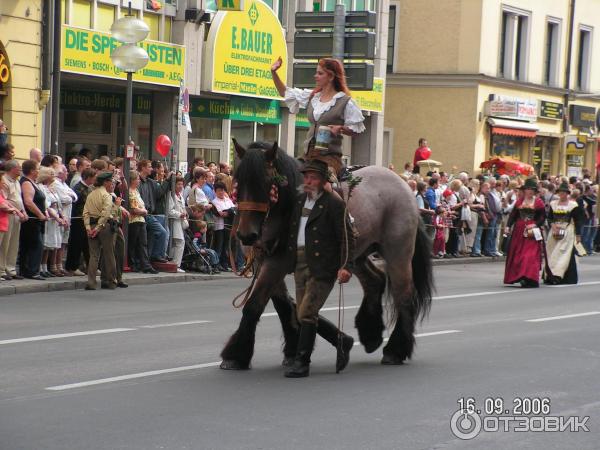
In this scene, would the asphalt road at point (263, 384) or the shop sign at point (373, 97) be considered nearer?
the asphalt road at point (263, 384)

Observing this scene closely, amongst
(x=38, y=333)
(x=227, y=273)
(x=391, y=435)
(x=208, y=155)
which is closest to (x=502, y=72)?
(x=208, y=155)

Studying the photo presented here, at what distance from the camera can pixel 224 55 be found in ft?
96.9

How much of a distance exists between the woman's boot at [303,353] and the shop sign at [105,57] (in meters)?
16.0

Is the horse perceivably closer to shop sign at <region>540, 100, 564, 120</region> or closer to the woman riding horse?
the woman riding horse

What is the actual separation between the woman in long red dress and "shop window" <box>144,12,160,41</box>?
34.5ft

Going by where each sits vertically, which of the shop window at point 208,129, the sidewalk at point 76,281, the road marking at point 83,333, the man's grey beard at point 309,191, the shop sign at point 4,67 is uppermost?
the shop sign at point 4,67

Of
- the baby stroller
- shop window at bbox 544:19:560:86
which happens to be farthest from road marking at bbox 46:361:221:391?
shop window at bbox 544:19:560:86

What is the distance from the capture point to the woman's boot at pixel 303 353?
9.98m

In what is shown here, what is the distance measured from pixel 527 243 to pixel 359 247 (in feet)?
34.2

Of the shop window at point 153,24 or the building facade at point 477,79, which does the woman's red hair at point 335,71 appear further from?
the building facade at point 477,79

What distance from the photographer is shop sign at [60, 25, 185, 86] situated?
2506 centimetres

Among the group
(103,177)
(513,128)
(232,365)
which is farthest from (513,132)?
(232,365)

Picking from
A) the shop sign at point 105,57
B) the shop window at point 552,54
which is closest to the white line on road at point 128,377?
the shop sign at point 105,57

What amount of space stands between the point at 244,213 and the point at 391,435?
8.70 ft
